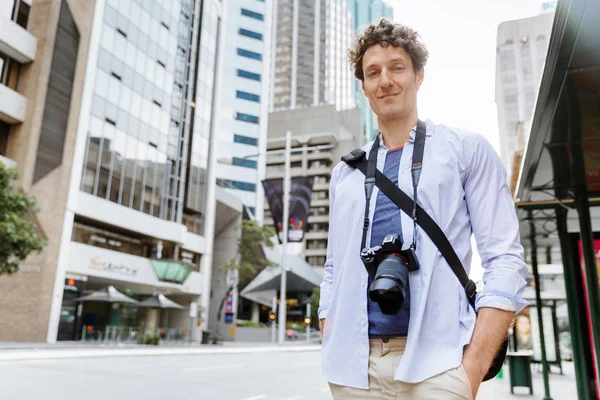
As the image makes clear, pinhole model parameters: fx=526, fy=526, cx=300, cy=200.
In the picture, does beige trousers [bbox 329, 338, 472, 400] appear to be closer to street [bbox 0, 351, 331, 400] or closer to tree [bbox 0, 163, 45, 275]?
street [bbox 0, 351, 331, 400]

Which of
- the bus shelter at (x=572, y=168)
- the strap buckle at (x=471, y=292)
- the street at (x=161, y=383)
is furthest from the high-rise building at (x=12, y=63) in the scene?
the strap buckle at (x=471, y=292)

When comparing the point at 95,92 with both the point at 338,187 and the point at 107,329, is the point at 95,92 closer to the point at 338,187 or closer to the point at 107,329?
the point at 107,329

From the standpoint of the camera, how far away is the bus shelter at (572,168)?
12.9 feet

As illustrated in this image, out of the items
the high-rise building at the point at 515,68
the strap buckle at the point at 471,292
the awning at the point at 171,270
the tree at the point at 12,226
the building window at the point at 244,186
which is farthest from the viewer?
the high-rise building at the point at 515,68

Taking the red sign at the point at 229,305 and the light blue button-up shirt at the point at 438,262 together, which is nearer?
the light blue button-up shirt at the point at 438,262

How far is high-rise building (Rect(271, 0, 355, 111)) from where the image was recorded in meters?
145

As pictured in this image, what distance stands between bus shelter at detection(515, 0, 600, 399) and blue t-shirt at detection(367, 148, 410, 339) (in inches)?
99.4

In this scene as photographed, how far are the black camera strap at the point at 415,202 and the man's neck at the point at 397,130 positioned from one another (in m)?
0.04

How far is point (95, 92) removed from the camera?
30.4 metres

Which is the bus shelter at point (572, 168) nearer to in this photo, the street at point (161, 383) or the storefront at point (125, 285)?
the street at point (161, 383)

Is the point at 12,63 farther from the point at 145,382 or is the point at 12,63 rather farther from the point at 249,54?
the point at 249,54

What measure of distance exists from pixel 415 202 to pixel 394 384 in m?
0.54

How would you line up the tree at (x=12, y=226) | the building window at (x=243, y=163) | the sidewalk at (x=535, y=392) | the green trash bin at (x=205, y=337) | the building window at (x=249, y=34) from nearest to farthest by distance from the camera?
the sidewalk at (x=535, y=392), the tree at (x=12, y=226), the green trash bin at (x=205, y=337), the building window at (x=243, y=163), the building window at (x=249, y=34)

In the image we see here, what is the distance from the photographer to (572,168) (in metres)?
6.27
